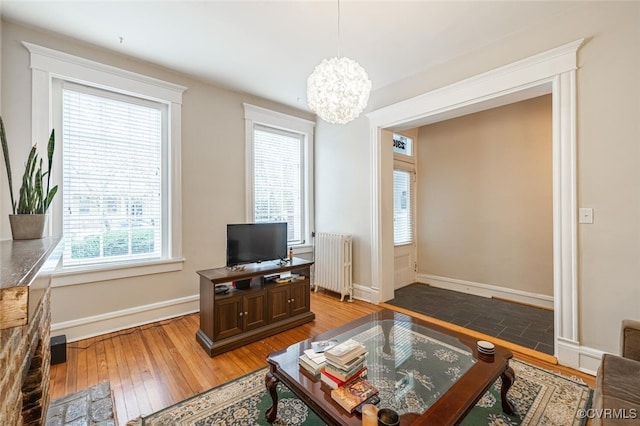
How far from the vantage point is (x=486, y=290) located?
4.11 meters

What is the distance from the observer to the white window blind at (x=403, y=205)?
15.0ft

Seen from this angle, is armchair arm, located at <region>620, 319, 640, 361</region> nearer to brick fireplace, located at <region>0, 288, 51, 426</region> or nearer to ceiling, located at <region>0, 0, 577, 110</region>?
ceiling, located at <region>0, 0, 577, 110</region>

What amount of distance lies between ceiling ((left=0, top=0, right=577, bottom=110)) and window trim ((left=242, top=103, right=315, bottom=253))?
0.80 meters

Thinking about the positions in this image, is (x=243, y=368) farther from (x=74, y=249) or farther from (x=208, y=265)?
(x=74, y=249)

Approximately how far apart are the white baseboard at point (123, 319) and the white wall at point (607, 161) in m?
4.03

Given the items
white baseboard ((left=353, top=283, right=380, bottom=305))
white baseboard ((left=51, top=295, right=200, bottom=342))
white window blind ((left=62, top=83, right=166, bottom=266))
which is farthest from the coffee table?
white window blind ((left=62, top=83, right=166, bottom=266))

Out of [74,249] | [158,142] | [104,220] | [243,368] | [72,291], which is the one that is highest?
[158,142]

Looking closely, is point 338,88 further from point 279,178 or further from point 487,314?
point 487,314

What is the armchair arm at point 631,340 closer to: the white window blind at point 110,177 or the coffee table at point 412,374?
the coffee table at point 412,374

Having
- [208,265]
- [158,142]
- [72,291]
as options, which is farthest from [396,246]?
[72,291]

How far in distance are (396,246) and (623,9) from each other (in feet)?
11.2

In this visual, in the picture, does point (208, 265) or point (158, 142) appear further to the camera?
point (208, 265)

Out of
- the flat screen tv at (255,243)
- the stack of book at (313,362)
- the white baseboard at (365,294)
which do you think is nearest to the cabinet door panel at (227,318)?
the flat screen tv at (255,243)

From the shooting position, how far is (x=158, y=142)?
3.27 m
